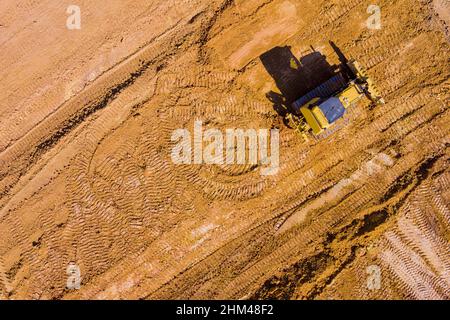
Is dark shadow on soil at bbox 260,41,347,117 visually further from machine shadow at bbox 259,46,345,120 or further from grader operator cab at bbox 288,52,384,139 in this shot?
grader operator cab at bbox 288,52,384,139

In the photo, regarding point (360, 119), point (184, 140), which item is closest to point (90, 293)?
point (184, 140)

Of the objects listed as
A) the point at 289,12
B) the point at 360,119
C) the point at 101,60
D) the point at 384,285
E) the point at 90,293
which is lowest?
the point at 384,285

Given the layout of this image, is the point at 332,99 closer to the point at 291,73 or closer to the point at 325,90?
the point at 325,90

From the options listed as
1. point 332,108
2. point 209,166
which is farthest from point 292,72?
point 209,166

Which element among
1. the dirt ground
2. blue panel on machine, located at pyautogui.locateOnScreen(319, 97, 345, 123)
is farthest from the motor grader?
the dirt ground

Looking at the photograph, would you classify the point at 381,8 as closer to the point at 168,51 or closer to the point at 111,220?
the point at 168,51

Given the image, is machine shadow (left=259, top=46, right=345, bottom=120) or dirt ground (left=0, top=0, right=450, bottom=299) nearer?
dirt ground (left=0, top=0, right=450, bottom=299)

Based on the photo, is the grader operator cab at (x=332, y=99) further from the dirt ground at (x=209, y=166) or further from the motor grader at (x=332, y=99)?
the dirt ground at (x=209, y=166)
